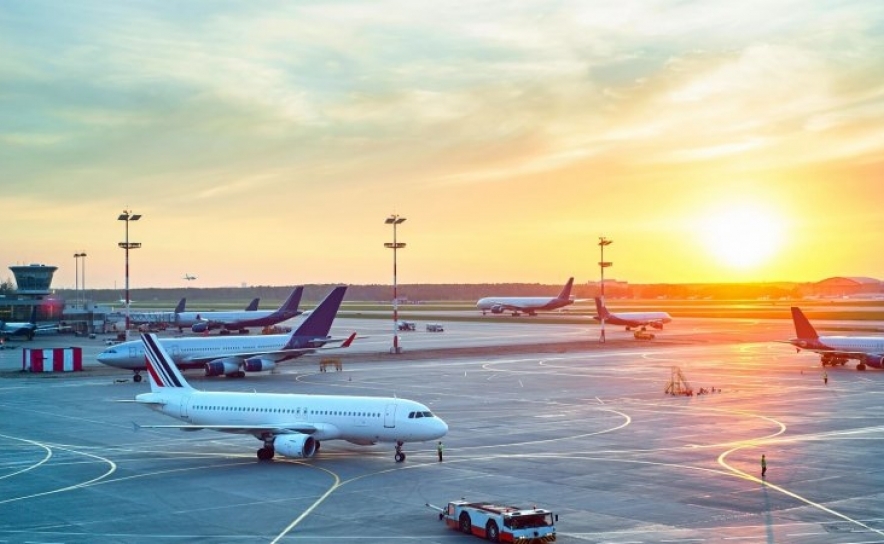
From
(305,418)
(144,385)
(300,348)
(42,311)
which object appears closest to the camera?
(305,418)

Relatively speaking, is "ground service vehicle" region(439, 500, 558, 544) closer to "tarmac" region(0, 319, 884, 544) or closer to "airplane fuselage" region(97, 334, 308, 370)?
"tarmac" region(0, 319, 884, 544)

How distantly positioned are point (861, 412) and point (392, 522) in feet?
158

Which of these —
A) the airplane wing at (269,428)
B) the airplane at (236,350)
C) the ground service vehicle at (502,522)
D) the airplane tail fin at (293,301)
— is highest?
the airplane tail fin at (293,301)

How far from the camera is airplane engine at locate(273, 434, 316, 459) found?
168 ft

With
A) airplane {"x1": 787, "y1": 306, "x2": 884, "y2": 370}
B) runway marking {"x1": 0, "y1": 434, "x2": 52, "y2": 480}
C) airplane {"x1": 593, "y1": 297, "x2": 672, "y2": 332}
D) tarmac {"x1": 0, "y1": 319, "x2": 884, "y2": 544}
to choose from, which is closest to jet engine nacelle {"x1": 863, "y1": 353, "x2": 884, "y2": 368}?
airplane {"x1": 787, "y1": 306, "x2": 884, "y2": 370}

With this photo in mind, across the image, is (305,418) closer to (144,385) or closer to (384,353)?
(144,385)

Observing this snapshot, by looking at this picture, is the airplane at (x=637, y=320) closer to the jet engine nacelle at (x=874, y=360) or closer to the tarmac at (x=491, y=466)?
the jet engine nacelle at (x=874, y=360)

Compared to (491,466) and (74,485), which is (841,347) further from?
(74,485)

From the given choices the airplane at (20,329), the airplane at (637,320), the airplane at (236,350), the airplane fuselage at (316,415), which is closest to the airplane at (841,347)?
the airplane at (236,350)

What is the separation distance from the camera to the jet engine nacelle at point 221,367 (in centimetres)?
10000

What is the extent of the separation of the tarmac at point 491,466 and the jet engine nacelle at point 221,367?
7.29 feet

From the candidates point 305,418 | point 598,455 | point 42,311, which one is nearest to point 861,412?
point 598,455

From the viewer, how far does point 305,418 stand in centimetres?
5372

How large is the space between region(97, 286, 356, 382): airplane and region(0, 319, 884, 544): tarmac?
7.96ft
